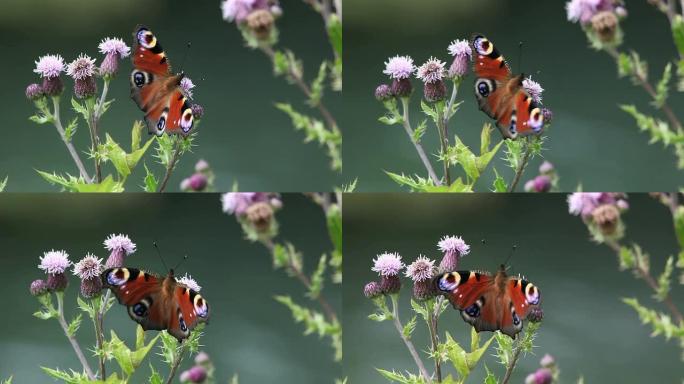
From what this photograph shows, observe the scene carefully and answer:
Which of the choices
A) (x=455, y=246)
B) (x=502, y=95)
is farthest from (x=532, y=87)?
(x=455, y=246)

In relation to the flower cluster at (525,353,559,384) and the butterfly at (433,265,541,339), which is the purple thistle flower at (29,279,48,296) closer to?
the butterfly at (433,265,541,339)

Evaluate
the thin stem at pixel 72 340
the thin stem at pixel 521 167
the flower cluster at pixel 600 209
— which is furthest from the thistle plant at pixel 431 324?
the thin stem at pixel 72 340

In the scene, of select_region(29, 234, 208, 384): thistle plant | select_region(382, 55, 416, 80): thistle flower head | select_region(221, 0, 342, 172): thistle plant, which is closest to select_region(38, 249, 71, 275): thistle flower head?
select_region(29, 234, 208, 384): thistle plant

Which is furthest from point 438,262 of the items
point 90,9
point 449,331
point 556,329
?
point 90,9

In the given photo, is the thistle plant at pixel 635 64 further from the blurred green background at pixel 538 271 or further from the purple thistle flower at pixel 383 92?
the purple thistle flower at pixel 383 92

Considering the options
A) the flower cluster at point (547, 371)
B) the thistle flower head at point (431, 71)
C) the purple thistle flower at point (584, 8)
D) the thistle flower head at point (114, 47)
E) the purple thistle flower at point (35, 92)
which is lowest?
the flower cluster at point (547, 371)
